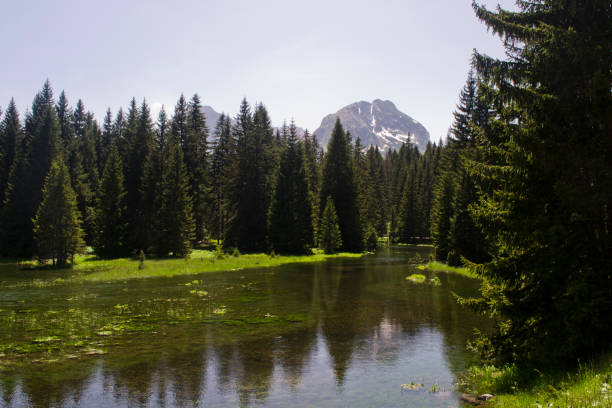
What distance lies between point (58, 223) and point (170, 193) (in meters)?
14.2

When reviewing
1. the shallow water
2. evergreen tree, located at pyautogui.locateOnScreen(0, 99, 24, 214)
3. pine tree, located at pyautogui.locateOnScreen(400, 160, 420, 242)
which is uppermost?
evergreen tree, located at pyautogui.locateOnScreen(0, 99, 24, 214)

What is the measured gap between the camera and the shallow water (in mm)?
11734

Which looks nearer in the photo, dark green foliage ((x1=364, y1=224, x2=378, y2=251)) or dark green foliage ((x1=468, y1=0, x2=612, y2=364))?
dark green foliage ((x1=468, y1=0, x2=612, y2=364))

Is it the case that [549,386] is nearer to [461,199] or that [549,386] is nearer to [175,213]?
[461,199]

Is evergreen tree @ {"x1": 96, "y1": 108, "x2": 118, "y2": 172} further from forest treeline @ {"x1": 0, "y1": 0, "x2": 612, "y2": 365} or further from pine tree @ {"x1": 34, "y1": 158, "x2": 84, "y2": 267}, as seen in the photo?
pine tree @ {"x1": 34, "y1": 158, "x2": 84, "y2": 267}

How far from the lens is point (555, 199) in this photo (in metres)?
11.0

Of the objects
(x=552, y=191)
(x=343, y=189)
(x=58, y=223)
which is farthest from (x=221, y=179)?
(x=552, y=191)

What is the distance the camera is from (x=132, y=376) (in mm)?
13094

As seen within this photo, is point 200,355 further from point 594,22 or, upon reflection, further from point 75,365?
point 594,22

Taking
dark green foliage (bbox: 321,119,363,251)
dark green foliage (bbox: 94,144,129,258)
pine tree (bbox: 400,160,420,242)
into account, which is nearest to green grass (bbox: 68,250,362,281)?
dark green foliage (bbox: 94,144,129,258)

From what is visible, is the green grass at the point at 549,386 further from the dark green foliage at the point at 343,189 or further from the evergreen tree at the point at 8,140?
the evergreen tree at the point at 8,140

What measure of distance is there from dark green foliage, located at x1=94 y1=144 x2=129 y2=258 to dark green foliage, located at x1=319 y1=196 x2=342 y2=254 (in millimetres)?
27673

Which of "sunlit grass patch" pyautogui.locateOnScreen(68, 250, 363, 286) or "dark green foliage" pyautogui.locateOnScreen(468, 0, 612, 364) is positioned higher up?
"dark green foliage" pyautogui.locateOnScreen(468, 0, 612, 364)

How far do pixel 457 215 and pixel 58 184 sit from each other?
140 feet
